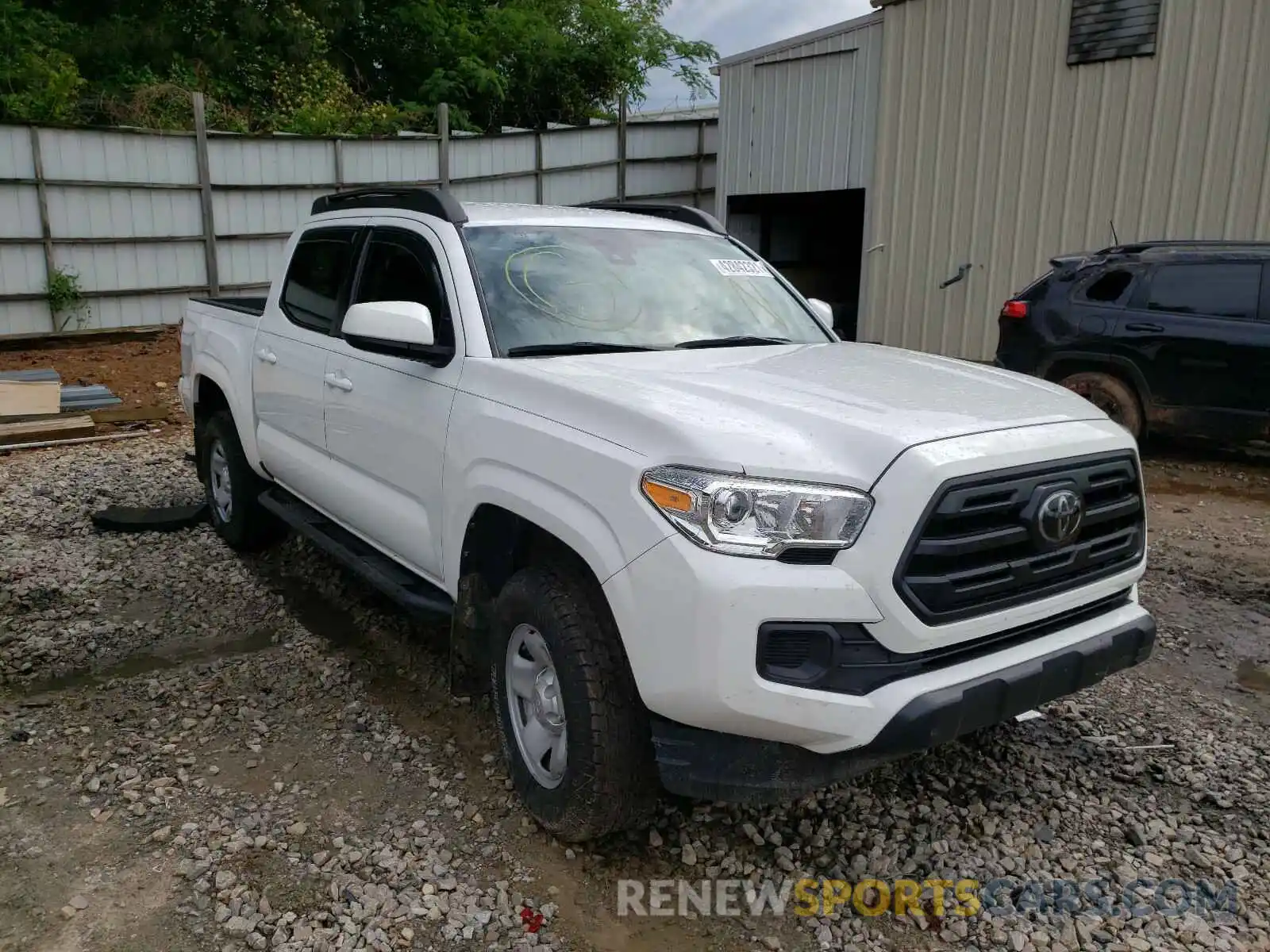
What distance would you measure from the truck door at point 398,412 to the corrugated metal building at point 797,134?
1003 cm

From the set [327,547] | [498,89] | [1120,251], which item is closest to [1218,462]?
[1120,251]

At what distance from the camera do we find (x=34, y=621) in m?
4.67

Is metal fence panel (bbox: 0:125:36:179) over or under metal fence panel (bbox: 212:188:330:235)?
over

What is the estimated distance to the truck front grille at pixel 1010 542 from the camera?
244 cm

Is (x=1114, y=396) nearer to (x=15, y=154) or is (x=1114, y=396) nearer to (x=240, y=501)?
(x=240, y=501)

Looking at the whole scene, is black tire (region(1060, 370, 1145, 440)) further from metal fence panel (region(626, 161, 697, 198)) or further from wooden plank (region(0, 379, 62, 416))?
metal fence panel (region(626, 161, 697, 198))

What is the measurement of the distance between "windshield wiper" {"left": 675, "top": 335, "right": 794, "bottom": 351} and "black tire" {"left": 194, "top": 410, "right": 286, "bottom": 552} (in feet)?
9.55

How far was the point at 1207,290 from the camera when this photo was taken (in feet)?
25.2

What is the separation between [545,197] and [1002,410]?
13602 millimetres

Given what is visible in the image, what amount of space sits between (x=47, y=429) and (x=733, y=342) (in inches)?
283

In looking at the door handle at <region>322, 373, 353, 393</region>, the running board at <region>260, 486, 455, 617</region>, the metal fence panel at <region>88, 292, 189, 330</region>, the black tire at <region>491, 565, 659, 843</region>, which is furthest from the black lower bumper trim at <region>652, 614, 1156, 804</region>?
the metal fence panel at <region>88, 292, 189, 330</region>

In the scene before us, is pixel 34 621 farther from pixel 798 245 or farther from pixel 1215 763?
pixel 798 245

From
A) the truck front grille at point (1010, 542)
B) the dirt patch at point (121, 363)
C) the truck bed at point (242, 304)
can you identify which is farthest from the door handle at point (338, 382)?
the dirt patch at point (121, 363)

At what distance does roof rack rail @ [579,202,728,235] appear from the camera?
14.9 feet
